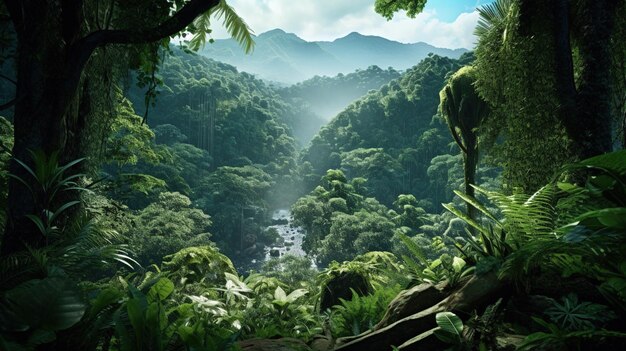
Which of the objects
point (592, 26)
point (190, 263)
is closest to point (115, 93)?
point (190, 263)

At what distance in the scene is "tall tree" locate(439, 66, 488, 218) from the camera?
9.36 m

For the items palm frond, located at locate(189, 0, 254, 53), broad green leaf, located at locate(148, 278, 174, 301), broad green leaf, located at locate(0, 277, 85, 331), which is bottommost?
broad green leaf, located at locate(148, 278, 174, 301)

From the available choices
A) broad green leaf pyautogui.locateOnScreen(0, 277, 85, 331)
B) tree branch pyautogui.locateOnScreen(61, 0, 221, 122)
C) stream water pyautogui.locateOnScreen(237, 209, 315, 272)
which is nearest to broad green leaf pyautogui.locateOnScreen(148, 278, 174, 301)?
broad green leaf pyautogui.locateOnScreen(0, 277, 85, 331)

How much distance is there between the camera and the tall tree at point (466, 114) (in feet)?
30.7

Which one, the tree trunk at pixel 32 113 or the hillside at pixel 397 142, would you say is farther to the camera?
the hillside at pixel 397 142

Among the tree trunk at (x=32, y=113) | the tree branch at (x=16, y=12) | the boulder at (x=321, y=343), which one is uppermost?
the tree branch at (x=16, y=12)

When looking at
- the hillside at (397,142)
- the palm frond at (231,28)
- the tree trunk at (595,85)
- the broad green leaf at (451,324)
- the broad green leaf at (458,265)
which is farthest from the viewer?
the hillside at (397,142)

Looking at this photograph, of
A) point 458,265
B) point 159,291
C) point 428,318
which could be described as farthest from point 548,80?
point 159,291

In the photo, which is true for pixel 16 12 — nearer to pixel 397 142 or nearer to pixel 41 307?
pixel 41 307

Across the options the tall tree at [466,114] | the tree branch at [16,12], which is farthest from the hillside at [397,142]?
the tree branch at [16,12]

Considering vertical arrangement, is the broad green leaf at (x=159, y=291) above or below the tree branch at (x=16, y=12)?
below

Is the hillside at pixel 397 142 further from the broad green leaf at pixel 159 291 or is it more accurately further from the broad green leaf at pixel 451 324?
the broad green leaf at pixel 159 291

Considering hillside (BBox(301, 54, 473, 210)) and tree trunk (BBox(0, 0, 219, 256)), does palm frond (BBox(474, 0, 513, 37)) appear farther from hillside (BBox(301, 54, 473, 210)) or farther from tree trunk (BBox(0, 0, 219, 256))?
hillside (BBox(301, 54, 473, 210))

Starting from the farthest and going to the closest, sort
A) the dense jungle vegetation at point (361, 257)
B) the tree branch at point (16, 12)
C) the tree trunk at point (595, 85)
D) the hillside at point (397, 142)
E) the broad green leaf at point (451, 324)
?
the hillside at point (397, 142) → the tree trunk at point (595, 85) → the tree branch at point (16, 12) → the broad green leaf at point (451, 324) → the dense jungle vegetation at point (361, 257)
